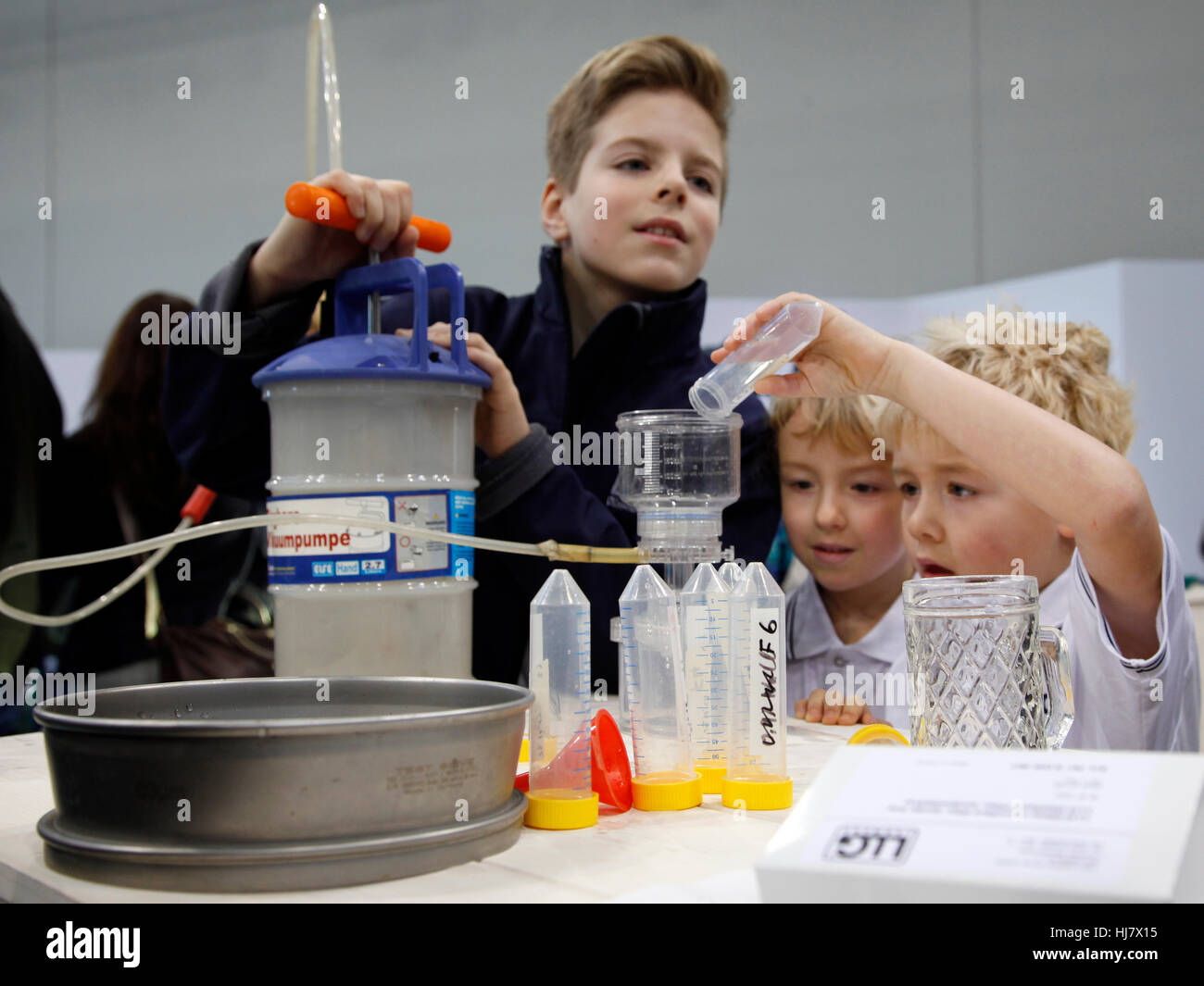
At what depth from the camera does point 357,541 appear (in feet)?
3.37

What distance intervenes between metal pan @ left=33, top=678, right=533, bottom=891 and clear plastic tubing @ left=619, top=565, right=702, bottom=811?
21 centimetres

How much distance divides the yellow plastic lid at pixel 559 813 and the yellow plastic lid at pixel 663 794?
0.22 ft

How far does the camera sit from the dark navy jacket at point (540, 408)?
4.64 feet

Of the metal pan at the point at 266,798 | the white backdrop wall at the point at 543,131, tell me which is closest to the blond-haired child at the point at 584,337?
the metal pan at the point at 266,798

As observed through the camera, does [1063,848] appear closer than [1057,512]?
Yes

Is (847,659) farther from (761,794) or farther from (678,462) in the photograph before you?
(761,794)

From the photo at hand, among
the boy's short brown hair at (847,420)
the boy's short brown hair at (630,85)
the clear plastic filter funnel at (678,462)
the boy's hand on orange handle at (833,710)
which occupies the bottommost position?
the boy's hand on orange handle at (833,710)

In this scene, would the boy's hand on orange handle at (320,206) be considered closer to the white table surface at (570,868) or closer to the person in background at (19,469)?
the white table surface at (570,868)

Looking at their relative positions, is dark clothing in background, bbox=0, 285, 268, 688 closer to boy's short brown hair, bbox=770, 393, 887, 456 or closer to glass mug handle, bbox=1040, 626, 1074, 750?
boy's short brown hair, bbox=770, 393, 887, 456

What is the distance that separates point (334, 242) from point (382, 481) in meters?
0.36

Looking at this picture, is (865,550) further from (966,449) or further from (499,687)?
(499,687)

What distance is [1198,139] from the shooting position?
315 centimetres
